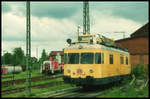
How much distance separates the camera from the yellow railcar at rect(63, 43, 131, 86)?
1817cm

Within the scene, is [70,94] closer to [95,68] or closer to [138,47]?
[95,68]

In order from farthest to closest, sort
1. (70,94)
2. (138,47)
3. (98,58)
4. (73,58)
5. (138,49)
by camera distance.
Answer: (138,47) < (138,49) < (73,58) < (98,58) < (70,94)

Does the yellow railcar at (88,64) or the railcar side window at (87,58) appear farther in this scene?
the railcar side window at (87,58)

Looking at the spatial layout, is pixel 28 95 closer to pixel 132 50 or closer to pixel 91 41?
pixel 91 41

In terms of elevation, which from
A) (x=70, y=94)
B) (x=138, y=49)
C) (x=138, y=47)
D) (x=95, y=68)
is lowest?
(x=70, y=94)

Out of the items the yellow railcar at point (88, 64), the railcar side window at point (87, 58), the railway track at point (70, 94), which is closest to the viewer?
the railway track at point (70, 94)

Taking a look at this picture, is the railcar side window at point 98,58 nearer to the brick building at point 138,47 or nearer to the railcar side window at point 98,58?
the railcar side window at point 98,58

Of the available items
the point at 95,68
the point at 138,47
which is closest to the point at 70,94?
the point at 95,68

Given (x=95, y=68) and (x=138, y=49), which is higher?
(x=138, y=49)

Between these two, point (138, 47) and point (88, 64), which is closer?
point (88, 64)

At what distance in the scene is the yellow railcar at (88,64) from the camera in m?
18.2

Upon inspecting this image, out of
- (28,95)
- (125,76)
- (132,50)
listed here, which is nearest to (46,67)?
(132,50)

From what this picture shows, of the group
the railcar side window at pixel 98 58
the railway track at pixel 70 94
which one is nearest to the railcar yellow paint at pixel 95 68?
the railcar side window at pixel 98 58

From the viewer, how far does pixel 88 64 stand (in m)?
18.4
